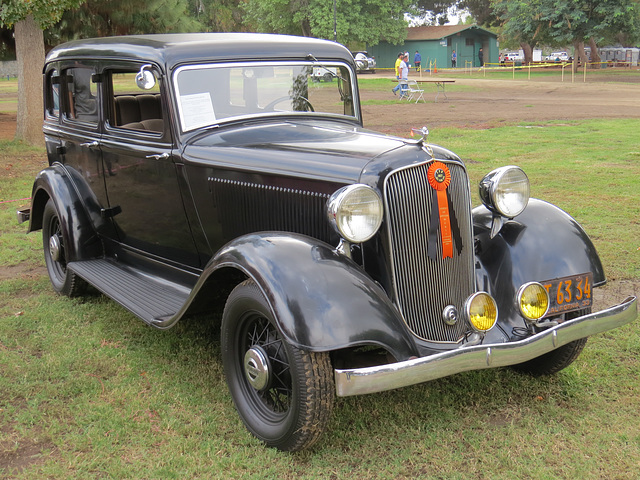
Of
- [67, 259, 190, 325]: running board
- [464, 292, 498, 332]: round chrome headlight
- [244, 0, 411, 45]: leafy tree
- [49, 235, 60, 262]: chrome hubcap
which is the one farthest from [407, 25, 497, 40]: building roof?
[464, 292, 498, 332]: round chrome headlight

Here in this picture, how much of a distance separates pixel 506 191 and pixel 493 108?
52.1 feet

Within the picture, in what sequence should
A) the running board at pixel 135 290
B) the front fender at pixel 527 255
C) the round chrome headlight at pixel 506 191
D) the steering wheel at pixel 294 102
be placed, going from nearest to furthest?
the front fender at pixel 527 255 < the round chrome headlight at pixel 506 191 < the running board at pixel 135 290 < the steering wheel at pixel 294 102

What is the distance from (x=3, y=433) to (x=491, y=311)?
2370mm

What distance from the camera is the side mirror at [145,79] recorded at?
3.70 meters

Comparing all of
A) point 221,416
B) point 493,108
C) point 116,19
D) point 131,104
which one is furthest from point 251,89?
point 493,108

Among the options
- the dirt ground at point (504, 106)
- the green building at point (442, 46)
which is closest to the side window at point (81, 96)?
the dirt ground at point (504, 106)

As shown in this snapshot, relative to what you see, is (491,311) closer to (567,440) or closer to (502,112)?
(567,440)

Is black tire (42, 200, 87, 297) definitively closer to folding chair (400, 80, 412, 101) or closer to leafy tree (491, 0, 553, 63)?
folding chair (400, 80, 412, 101)

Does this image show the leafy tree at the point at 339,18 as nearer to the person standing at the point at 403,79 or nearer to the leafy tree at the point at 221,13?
the leafy tree at the point at 221,13

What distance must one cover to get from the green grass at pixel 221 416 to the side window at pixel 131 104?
1309 millimetres

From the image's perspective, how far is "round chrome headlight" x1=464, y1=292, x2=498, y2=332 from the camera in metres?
3.00

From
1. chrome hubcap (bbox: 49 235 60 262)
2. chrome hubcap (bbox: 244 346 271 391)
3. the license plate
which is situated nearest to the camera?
chrome hubcap (bbox: 244 346 271 391)

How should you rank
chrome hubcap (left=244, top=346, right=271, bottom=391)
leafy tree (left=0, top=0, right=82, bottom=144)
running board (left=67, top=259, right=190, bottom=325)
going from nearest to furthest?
chrome hubcap (left=244, top=346, right=271, bottom=391)
running board (left=67, top=259, right=190, bottom=325)
leafy tree (left=0, top=0, right=82, bottom=144)

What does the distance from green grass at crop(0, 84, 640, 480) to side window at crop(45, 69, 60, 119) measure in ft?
5.23
